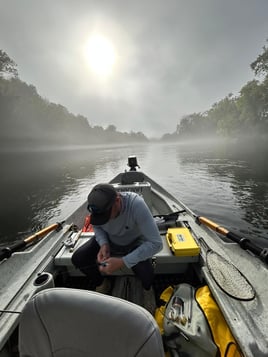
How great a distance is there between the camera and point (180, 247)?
9.29 feet

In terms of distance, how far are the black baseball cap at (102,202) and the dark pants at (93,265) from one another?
0.91 meters

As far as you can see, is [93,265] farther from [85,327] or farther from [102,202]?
[85,327]

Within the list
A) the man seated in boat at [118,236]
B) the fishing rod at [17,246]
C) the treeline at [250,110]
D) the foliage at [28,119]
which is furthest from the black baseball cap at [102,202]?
the foliage at [28,119]

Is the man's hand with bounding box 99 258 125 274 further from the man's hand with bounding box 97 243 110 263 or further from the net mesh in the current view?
the net mesh

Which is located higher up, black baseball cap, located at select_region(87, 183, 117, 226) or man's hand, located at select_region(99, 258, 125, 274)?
black baseball cap, located at select_region(87, 183, 117, 226)

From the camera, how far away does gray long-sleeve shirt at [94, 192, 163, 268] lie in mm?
2309

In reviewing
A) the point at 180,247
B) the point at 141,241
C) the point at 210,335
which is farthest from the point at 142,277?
the point at 210,335

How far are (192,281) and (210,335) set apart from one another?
1.20m

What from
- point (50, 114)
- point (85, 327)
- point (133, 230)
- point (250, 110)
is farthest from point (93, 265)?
point (50, 114)

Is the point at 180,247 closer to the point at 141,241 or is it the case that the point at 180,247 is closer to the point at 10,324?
the point at 141,241

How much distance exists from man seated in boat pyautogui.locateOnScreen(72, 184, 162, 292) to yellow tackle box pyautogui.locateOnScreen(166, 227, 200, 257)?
1.75 feet

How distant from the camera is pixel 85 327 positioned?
107 cm

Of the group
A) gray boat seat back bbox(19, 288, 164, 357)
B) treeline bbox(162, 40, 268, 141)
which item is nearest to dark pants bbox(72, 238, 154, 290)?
gray boat seat back bbox(19, 288, 164, 357)

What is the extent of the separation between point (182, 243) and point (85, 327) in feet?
7.07
